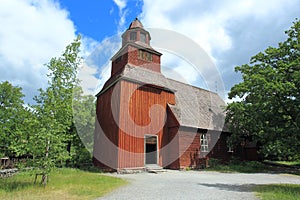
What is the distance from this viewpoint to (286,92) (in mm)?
9727

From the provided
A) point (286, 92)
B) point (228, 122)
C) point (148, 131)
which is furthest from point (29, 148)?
point (228, 122)

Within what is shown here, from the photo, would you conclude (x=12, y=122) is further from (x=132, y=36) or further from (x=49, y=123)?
(x=132, y=36)

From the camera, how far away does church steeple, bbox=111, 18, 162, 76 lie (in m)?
20.5

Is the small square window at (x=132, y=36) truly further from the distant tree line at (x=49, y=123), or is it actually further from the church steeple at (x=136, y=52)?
the distant tree line at (x=49, y=123)

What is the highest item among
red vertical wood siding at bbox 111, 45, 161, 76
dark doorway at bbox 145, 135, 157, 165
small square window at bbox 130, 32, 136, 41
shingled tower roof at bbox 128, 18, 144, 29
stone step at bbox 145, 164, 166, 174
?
shingled tower roof at bbox 128, 18, 144, 29

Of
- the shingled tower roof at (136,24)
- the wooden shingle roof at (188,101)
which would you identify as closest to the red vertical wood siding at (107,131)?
the wooden shingle roof at (188,101)

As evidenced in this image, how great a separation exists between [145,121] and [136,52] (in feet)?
22.7

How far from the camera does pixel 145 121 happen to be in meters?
18.5

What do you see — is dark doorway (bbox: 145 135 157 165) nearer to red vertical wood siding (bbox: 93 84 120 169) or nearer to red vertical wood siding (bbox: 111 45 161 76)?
red vertical wood siding (bbox: 93 84 120 169)

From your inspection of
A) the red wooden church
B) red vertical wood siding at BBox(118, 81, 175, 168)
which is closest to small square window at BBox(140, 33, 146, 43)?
the red wooden church

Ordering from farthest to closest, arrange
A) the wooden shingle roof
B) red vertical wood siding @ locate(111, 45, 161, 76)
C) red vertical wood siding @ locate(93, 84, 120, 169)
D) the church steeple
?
the church steeple → red vertical wood siding @ locate(111, 45, 161, 76) → the wooden shingle roof → red vertical wood siding @ locate(93, 84, 120, 169)

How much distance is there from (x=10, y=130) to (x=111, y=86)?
27.7ft

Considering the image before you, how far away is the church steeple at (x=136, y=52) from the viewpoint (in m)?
20.5

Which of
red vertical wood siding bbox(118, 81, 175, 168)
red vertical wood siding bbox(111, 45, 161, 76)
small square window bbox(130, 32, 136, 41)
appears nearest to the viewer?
red vertical wood siding bbox(118, 81, 175, 168)
